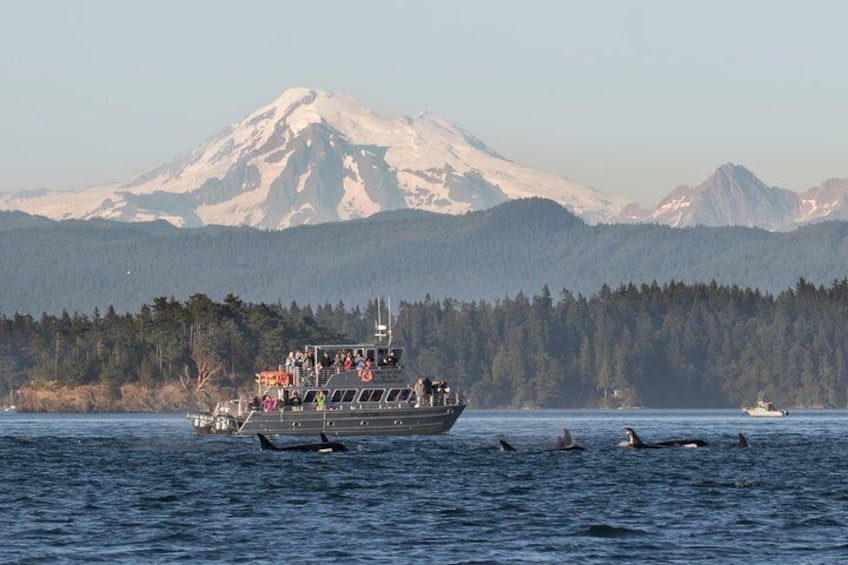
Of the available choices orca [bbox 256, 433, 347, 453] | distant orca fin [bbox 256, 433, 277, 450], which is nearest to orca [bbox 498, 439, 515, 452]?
orca [bbox 256, 433, 347, 453]

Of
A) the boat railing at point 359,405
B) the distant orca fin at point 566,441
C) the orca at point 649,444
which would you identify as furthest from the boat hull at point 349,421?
A: the distant orca fin at point 566,441

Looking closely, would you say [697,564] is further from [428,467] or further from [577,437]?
[577,437]

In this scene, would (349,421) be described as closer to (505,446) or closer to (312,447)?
(312,447)

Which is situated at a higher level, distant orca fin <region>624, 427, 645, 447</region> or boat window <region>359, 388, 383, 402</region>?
boat window <region>359, 388, 383, 402</region>

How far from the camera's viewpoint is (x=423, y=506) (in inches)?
3674

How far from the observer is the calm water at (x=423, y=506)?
7569 centimetres

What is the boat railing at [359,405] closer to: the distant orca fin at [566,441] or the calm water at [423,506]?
the calm water at [423,506]

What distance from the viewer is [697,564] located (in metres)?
71.6

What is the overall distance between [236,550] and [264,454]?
5987 centimetres

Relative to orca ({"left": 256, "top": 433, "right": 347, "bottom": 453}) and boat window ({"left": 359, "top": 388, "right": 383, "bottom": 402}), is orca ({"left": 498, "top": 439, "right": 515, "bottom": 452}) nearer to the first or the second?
orca ({"left": 256, "top": 433, "right": 347, "bottom": 453})

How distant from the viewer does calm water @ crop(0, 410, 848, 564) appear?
75.7 m

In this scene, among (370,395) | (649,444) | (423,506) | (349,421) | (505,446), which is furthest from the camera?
(370,395)

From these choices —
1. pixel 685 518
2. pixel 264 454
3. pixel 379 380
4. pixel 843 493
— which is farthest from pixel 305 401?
pixel 685 518

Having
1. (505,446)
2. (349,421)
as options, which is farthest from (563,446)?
(349,421)
